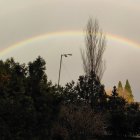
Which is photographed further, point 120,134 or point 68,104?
point 120,134

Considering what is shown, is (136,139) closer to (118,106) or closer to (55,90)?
(118,106)

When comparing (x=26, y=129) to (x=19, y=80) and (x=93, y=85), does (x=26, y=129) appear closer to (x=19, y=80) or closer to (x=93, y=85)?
(x=19, y=80)

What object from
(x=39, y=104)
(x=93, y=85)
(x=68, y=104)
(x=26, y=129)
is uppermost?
(x=93, y=85)

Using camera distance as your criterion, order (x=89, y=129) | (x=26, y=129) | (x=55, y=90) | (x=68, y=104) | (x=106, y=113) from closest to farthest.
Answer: (x=26, y=129) → (x=55, y=90) → (x=89, y=129) → (x=68, y=104) → (x=106, y=113)

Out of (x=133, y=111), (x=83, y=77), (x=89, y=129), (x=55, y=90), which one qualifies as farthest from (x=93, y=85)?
(x=55, y=90)

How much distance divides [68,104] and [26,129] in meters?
20.4

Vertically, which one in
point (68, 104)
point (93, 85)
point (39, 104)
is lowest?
point (39, 104)

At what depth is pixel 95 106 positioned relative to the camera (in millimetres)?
43625

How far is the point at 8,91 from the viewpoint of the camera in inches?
749

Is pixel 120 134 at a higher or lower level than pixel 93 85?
lower

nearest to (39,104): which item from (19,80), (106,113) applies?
(19,80)

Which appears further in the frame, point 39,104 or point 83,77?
point 83,77

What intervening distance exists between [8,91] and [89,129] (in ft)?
60.2

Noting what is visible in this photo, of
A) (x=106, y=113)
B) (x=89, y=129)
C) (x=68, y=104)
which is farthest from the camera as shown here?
(x=106, y=113)
